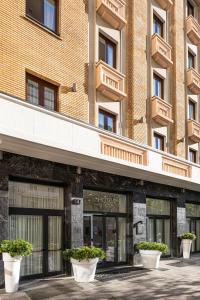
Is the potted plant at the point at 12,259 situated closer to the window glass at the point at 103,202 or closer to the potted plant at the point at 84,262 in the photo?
the potted plant at the point at 84,262

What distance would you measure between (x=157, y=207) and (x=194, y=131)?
244 inches

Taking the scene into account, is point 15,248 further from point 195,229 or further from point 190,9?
point 190,9

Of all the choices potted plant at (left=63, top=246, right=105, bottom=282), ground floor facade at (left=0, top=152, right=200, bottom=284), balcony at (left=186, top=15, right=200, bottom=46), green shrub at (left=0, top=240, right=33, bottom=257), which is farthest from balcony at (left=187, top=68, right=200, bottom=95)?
green shrub at (left=0, top=240, right=33, bottom=257)

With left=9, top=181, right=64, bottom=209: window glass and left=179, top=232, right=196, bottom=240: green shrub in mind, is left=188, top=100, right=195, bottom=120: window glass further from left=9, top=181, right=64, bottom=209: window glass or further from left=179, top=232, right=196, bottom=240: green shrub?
left=9, top=181, right=64, bottom=209: window glass

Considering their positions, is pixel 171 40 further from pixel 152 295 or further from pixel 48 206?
pixel 152 295

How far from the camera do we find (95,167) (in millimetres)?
18438

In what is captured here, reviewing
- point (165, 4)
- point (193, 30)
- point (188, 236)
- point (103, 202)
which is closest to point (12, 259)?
point (103, 202)

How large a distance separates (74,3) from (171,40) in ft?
32.2

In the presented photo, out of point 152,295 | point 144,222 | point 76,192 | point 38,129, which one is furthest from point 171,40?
point 152,295

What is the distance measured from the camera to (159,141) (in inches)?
992

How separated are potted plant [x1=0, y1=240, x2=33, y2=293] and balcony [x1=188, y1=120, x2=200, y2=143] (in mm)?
16414

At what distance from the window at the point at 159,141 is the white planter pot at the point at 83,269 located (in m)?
9.99

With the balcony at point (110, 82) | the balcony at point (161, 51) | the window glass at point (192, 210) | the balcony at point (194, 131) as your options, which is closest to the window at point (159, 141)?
the balcony at point (194, 131)

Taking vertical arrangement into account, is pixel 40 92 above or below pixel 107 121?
above
